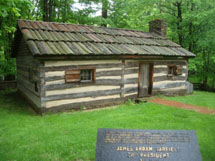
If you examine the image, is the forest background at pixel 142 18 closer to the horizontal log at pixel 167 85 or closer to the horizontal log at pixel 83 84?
the horizontal log at pixel 167 85

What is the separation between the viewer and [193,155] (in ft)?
11.3

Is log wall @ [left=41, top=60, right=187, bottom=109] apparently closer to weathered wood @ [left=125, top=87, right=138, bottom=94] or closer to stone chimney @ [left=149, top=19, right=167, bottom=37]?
weathered wood @ [left=125, top=87, right=138, bottom=94]

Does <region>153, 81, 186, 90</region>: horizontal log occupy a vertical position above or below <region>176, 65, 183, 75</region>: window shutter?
below

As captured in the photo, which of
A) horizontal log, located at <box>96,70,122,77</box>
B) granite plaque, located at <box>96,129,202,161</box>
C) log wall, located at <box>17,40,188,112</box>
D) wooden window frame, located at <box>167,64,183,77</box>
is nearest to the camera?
granite plaque, located at <box>96,129,202,161</box>

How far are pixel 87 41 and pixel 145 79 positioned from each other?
15.0ft

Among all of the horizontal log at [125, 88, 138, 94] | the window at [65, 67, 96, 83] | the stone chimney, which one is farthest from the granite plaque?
the stone chimney

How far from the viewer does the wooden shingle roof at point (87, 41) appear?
912 cm

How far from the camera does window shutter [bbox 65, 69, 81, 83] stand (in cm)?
936

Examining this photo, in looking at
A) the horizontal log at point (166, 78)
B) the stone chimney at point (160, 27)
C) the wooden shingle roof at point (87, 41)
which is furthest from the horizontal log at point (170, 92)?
the stone chimney at point (160, 27)

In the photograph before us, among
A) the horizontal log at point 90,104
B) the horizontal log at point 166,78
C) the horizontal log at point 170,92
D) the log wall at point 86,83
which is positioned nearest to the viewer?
the log wall at point 86,83

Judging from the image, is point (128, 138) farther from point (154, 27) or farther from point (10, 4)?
point (154, 27)

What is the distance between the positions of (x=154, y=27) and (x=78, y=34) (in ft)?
25.2

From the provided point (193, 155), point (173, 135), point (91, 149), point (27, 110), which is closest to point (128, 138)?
point (173, 135)

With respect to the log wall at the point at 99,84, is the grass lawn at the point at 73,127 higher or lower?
lower
